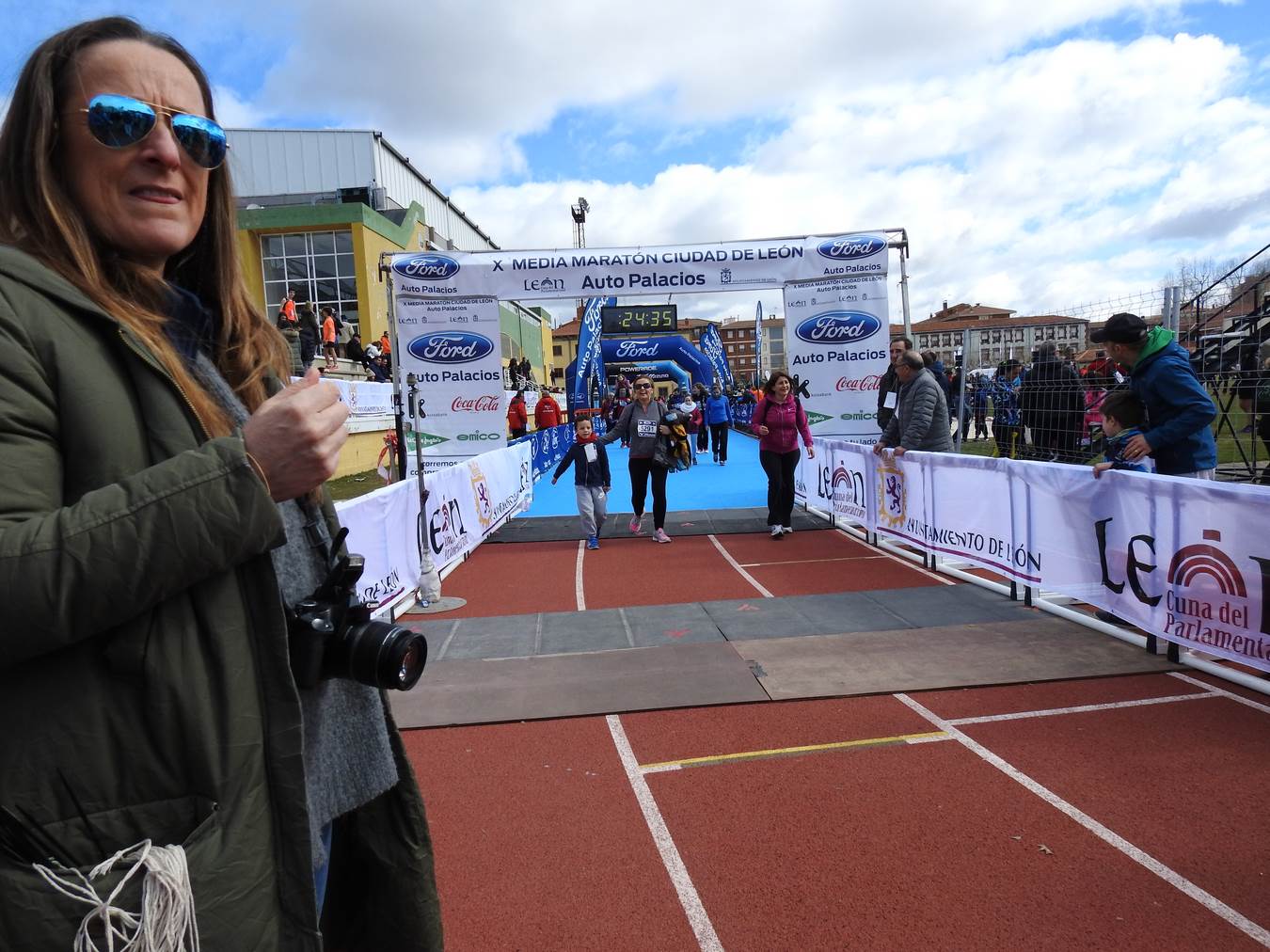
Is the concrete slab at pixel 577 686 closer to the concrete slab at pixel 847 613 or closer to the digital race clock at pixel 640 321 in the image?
the concrete slab at pixel 847 613

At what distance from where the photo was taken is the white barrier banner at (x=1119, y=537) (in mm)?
4258

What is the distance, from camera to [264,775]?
100cm

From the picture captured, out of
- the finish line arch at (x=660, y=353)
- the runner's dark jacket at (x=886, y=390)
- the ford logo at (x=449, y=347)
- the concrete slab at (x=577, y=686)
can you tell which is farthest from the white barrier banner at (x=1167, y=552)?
the finish line arch at (x=660, y=353)

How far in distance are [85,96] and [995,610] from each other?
6.49 meters

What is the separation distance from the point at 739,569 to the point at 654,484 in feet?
7.02

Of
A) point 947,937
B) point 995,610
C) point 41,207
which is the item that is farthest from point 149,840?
point 995,610

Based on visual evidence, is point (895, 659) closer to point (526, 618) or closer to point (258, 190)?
point (526, 618)

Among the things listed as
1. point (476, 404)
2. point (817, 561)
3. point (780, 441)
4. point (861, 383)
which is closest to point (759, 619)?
point (817, 561)

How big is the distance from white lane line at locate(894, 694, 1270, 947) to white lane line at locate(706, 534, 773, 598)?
3000 millimetres

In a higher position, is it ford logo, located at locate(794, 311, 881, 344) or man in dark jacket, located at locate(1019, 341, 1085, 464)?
ford logo, located at locate(794, 311, 881, 344)

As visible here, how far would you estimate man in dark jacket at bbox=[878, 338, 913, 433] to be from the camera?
9.21 m

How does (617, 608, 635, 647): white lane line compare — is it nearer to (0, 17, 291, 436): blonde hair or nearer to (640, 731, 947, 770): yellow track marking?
(640, 731, 947, 770): yellow track marking

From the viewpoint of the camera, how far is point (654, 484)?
996cm

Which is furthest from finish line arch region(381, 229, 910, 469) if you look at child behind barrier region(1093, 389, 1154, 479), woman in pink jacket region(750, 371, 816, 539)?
child behind barrier region(1093, 389, 1154, 479)
